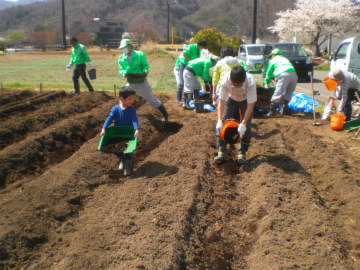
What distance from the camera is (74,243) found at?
302 centimetres

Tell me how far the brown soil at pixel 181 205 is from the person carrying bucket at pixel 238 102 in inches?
14.1

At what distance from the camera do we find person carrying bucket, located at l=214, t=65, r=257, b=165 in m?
4.04

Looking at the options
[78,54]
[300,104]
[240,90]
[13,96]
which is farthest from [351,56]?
[13,96]

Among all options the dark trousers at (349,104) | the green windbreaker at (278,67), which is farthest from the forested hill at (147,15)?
the dark trousers at (349,104)

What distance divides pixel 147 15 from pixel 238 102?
360ft

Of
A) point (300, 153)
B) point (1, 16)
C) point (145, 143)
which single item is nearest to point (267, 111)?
point (300, 153)

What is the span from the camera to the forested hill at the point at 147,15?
308ft

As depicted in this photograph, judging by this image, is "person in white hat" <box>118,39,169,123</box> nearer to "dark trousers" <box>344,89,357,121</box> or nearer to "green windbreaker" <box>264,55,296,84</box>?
"green windbreaker" <box>264,55,296,84</box>

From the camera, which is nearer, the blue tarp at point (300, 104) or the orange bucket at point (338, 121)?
the orange bucket at point (338, 121)

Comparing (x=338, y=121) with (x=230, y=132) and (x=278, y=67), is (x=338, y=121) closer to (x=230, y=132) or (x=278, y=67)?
(x=278, y=67)

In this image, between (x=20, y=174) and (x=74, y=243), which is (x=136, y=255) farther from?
(x=20, y=174)

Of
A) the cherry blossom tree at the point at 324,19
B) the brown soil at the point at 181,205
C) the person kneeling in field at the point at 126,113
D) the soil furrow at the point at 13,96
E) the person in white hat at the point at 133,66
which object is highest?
the cherry blossom tree at the point at 324,19

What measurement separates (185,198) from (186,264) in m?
0.94

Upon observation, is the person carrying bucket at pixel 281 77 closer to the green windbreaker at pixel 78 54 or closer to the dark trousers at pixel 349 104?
the dark trousers at pixel 349 104
